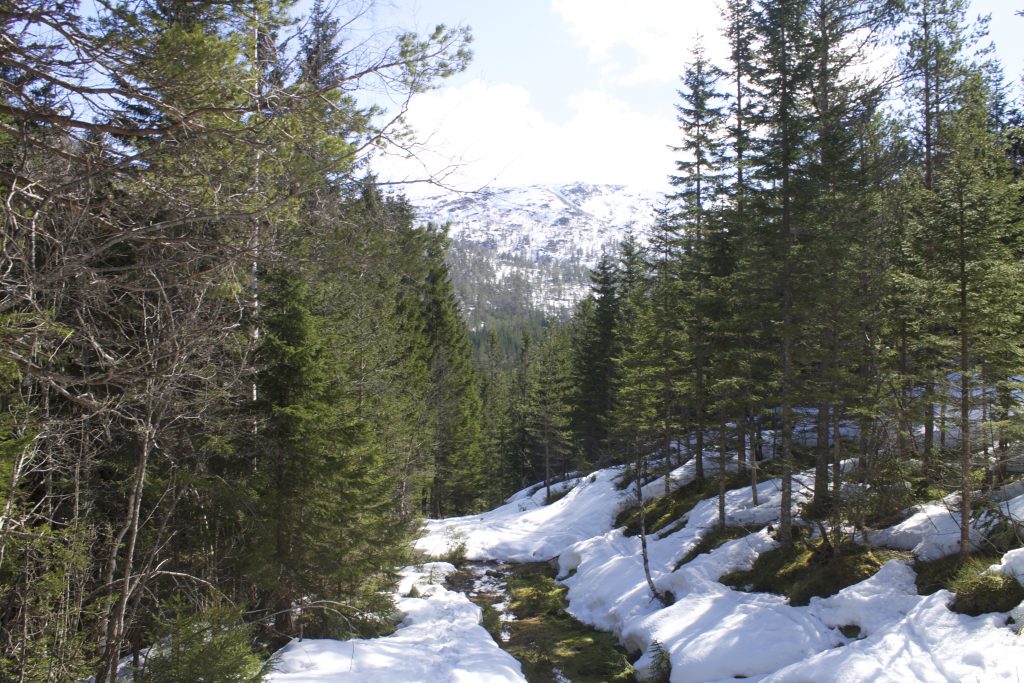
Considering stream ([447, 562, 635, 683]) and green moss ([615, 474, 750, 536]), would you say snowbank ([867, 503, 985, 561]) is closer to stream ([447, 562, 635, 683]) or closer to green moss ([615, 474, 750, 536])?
stream ([447, 562, 635, 683])

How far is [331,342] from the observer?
13281 millimetres

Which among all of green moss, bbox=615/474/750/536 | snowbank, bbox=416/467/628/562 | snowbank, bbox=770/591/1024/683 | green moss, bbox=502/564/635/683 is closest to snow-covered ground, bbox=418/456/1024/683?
snowbank, bbox=770/591/1024/683

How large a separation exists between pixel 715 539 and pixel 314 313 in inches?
511

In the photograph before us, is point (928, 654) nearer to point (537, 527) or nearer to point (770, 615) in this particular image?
point (770, 615)

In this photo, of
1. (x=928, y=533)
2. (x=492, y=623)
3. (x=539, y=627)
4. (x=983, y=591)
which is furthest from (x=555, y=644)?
(x=983, y=591)

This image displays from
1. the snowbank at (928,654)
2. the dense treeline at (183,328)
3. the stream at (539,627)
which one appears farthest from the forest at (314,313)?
the stream at (539,627)

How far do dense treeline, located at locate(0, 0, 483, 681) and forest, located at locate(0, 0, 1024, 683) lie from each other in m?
0.05

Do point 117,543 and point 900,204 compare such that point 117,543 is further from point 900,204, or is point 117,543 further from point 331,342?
point 900,204

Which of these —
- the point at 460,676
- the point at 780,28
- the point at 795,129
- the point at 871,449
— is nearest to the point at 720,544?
the point at 871,449

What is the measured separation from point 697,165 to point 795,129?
10.3 m

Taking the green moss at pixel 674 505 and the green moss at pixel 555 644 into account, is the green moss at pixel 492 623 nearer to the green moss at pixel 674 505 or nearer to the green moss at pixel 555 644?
the green moss at pixel 555 644

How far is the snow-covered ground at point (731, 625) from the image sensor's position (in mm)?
9297

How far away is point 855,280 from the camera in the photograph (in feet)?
47.6

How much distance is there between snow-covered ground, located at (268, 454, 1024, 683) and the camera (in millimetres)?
9297
